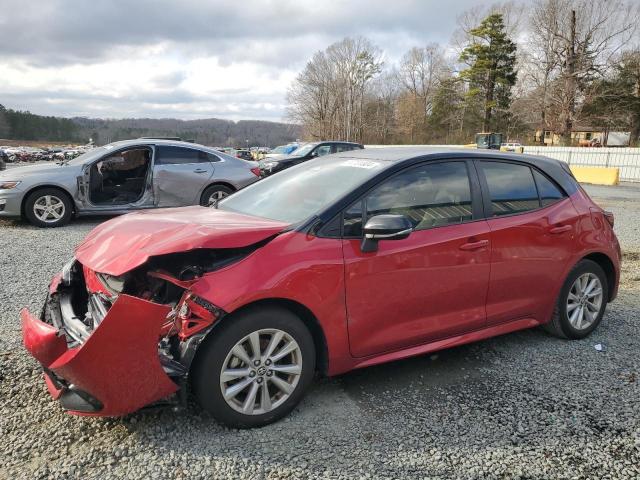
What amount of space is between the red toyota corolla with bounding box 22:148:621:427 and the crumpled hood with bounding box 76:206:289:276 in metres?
0.01

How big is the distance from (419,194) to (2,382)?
3.03 m

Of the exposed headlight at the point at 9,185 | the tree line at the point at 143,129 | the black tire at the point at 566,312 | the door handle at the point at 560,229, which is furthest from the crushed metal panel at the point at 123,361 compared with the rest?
the tree line at the point at 143,129

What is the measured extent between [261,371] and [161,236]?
95 cm

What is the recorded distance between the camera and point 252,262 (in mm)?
2658

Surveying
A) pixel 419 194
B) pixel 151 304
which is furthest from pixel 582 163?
pixel 151 304

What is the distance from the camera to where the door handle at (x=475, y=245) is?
3.34 meters

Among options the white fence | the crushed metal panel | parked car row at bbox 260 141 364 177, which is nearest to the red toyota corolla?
the crushed metal panel

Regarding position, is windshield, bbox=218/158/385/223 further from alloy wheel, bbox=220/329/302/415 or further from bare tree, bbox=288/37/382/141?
bare tree, bbox=288/37/382/141

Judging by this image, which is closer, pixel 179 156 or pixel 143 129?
pixel 179 156

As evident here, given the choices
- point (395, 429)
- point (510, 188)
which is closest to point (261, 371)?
point (395, 429)

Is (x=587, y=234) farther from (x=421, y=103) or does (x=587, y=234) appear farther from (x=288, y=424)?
(x=421, y=103)

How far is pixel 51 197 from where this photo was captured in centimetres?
860

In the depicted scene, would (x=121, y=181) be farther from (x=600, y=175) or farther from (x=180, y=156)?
(x=600, y=175)

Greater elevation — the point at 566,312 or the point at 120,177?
the point at 120,177
